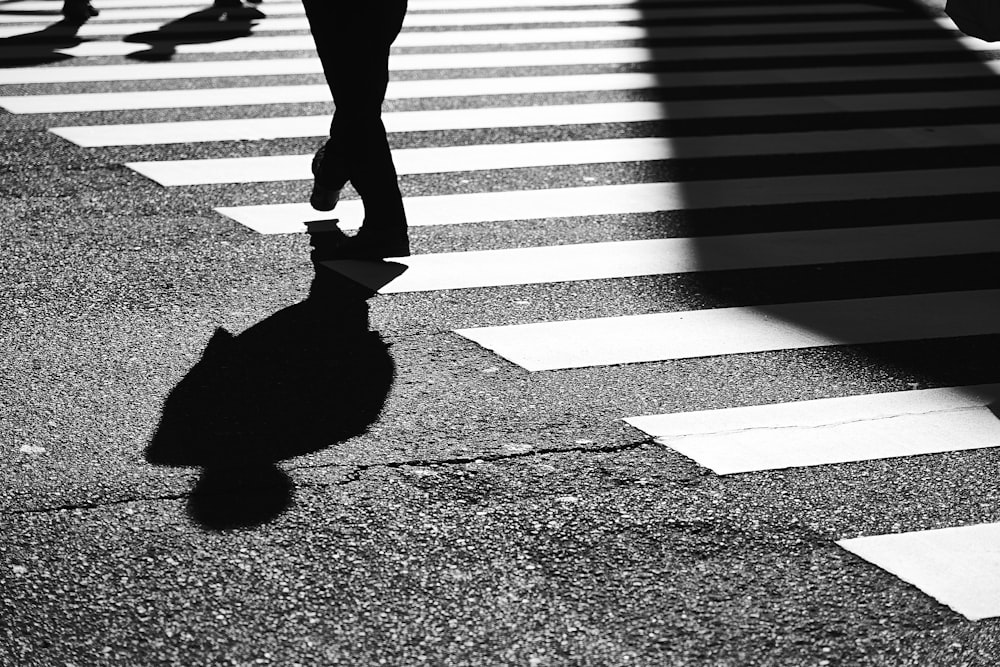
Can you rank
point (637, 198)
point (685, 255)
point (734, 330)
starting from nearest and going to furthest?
point (734, 330)
point (685, 255)
point (637, 198)

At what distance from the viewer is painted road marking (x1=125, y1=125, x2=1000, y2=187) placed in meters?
6.45

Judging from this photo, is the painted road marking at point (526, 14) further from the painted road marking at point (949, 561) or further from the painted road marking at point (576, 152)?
the painted road marking at point (949, 561)

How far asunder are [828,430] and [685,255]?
1.70 metres

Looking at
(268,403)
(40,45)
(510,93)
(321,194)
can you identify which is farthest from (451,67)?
(268,403)

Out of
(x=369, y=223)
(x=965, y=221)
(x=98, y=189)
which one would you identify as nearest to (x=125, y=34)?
(x=98, y=189)

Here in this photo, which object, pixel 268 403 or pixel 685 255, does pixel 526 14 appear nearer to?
pixel 685 255

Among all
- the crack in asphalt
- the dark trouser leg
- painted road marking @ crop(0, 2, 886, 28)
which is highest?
the dark trouser leg

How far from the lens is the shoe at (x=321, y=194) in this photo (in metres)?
5.48

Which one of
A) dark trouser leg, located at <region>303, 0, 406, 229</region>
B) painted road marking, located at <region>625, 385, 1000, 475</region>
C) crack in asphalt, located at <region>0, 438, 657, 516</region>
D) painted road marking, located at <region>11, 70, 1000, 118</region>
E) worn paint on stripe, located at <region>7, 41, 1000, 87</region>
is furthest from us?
worn paint on stripe, located at <region>7, 41, 1000, 87</region>

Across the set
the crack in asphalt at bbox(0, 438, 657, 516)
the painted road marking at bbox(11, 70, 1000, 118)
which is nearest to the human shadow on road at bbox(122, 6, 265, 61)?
the painted road marking at bbox(11, 70, 1000, 118)

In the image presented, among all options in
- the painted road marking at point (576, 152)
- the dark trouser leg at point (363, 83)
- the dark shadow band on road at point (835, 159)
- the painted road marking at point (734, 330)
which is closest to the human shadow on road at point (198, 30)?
the painted road marking at point (576, 152)

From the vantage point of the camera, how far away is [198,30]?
33.8 feet

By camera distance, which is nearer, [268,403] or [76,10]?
[268,403]

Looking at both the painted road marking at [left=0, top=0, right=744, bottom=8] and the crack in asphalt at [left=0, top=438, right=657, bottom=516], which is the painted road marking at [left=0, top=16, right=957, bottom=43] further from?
the crack in asphalt at [left=0, top=438, right=657, bottom=516]
